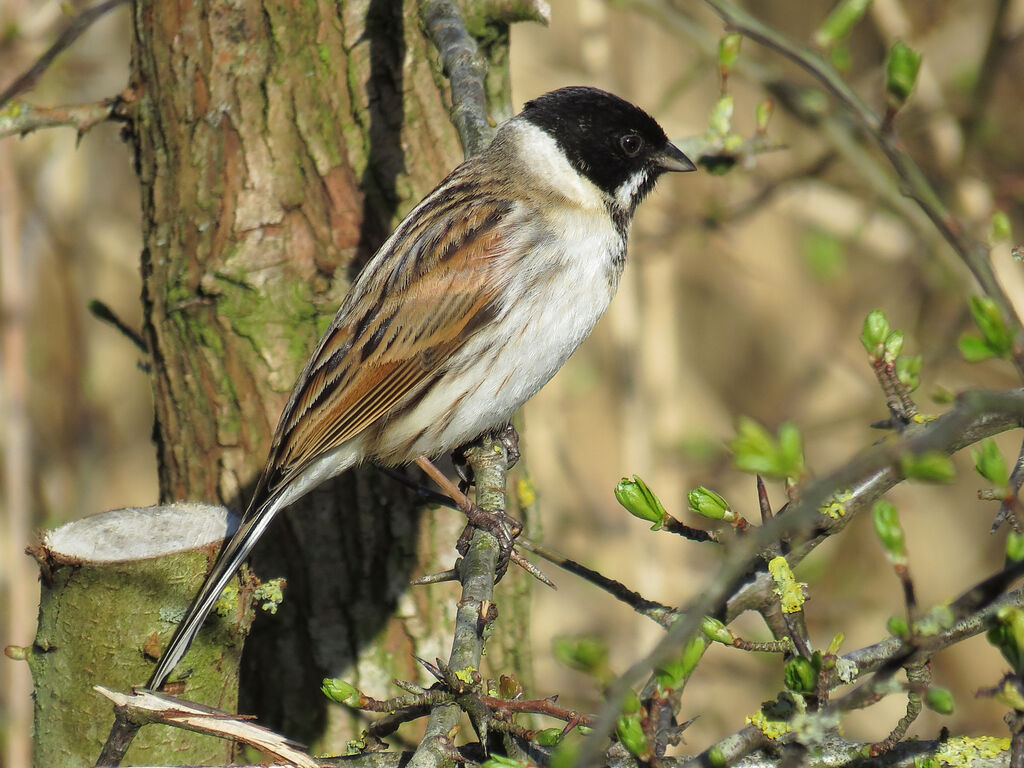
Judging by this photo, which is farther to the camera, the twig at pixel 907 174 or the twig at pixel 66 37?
the twig at pixel 66 37

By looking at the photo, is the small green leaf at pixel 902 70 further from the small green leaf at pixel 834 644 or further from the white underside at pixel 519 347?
the white underside at pixel 519 347

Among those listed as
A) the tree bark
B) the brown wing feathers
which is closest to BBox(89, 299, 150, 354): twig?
the brown wing feathers

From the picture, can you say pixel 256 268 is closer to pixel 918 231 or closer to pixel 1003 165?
pixel 918 231

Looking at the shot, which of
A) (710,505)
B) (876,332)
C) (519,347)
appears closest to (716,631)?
(710,505)

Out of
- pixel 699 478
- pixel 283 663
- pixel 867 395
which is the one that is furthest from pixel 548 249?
pixel 867 395

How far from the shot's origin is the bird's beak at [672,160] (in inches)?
142

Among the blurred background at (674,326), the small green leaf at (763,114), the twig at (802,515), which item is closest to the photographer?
the twig at (802,515)

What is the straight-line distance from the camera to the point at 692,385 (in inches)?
285

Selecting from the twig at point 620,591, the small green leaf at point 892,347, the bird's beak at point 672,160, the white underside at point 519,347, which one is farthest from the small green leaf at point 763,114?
the twig at point 620,591

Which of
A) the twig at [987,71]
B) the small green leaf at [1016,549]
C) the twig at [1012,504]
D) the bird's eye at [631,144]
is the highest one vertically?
the twig at [987,71]

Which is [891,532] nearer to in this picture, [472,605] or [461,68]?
[472,605]

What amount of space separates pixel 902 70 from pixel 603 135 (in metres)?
1.65

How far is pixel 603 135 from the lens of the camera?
3.66 m

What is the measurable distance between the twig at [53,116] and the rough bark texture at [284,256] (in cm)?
12
